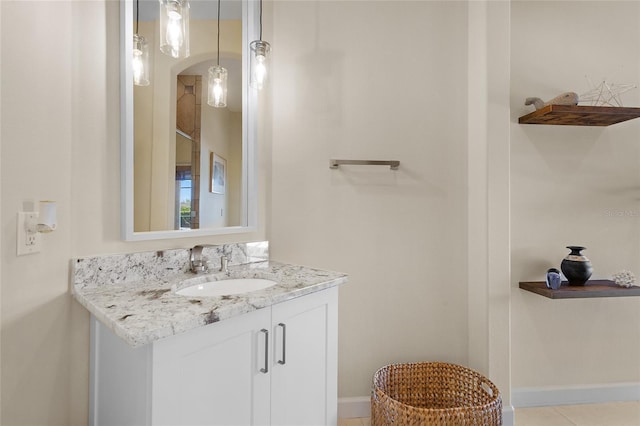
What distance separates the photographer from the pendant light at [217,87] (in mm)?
1630

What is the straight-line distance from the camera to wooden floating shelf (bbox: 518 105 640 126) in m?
1.75

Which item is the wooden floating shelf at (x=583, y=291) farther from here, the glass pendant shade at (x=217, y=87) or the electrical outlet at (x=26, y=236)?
the electrical outlet at (x=26, y=236)

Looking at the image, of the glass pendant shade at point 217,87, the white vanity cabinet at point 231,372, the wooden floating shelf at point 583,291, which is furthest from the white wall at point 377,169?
the white vanity cabinet at point 231,372

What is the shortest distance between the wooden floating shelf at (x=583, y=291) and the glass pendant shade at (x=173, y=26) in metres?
2.04

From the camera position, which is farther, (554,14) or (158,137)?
(554,14)

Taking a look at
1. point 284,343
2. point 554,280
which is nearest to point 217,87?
point 284,343

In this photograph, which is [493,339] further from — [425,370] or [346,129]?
[346,129]

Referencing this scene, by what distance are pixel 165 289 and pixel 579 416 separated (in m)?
2.29

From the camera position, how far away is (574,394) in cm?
205

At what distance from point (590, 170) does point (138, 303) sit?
2417 millimetres

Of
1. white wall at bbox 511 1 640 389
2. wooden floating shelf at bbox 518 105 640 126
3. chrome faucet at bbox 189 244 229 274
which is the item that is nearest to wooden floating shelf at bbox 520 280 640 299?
white wall at bbox 511 1 640 389

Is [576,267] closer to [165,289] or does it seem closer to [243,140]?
[243,140]

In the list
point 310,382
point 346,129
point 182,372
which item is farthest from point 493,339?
point 182,372

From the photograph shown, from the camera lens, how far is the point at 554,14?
80.0 inches
